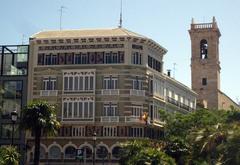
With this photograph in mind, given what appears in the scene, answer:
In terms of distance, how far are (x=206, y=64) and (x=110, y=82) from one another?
143ft

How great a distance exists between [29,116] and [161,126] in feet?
91.0

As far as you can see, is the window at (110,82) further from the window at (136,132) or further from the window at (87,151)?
the window at (87,151)

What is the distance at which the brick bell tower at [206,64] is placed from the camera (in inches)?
4835

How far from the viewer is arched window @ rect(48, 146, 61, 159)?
85312mm

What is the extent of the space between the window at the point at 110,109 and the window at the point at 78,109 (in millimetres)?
1949

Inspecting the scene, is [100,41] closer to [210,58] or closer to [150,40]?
[150,40]

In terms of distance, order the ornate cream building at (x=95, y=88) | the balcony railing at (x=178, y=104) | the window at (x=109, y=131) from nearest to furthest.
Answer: the window at (x=109, y=131) < the ornate cream building at (x=95, y=88) < the balcony railing at (x=178, y=104)

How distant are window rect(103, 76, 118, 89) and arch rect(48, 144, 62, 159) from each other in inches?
459

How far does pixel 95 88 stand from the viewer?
280 feet

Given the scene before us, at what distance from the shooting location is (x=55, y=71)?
286ft

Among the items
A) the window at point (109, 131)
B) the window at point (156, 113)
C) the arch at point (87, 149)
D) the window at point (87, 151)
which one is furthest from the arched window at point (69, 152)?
the window at point (156, 113)

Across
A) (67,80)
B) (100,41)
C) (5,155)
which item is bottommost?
(5,155)

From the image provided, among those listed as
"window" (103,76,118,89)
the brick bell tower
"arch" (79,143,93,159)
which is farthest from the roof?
the brick bell tower

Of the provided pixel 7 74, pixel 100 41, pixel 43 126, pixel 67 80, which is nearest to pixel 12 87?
pixel 7 74
